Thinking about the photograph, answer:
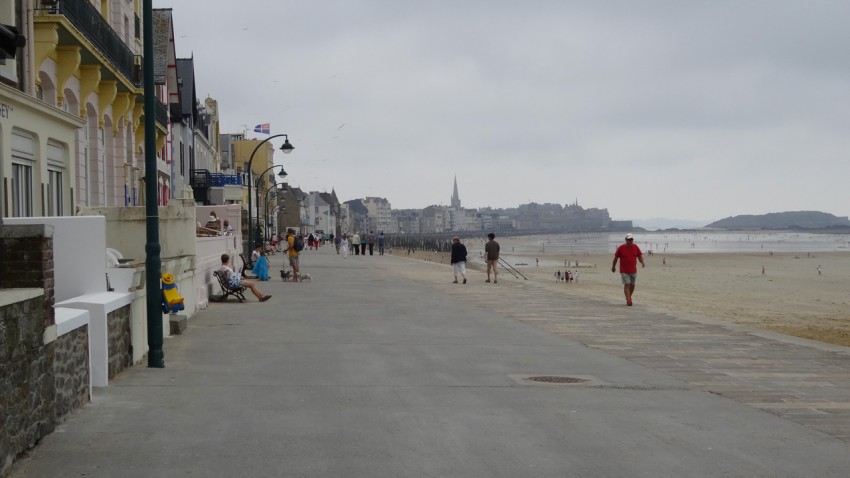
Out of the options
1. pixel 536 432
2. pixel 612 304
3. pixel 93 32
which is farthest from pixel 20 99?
pixel 612 304

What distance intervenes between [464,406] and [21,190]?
690 centimetres

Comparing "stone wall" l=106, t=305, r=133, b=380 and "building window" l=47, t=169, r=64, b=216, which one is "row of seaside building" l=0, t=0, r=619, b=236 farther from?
"stone wall" l=106, t=305, r=133, b=380

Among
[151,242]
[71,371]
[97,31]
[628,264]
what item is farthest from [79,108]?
[71,371]

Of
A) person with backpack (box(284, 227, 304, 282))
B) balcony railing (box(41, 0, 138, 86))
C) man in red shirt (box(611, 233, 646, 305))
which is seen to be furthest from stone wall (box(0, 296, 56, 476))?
person with backpack (box(284, 227, 304, 282))

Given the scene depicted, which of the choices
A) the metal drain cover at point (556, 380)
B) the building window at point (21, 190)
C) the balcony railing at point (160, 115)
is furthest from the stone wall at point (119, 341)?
the balcony railing at point (160, 115)

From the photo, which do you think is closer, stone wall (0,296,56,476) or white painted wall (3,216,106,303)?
stone wall (0,296,56,476)

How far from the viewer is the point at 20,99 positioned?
9.29m

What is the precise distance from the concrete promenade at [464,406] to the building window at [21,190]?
283 centimetres

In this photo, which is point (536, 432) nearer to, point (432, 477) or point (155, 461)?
point (432, 477)

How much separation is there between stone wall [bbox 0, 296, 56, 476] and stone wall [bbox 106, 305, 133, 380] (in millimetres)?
2355

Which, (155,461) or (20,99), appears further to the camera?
(20,99)

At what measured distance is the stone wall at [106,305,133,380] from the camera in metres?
9.10

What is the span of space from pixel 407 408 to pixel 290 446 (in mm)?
1796

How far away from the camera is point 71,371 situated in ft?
24.1
